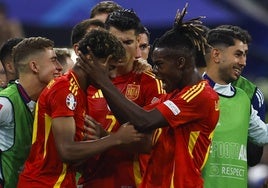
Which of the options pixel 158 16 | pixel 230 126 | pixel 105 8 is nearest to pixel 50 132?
pixel 230 126

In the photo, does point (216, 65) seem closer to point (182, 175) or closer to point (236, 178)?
point (236, 178)

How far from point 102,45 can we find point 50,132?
2.62ft

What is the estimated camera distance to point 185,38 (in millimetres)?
8094

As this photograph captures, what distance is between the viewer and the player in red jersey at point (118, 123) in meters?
8.57

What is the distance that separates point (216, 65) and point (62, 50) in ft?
4.90

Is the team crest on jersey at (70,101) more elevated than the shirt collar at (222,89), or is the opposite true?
the team crest on jersey at (70,101)

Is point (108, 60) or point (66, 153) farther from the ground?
point (108, 60)

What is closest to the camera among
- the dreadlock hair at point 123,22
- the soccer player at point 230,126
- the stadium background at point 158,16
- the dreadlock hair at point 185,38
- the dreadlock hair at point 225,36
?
the dreadlock hair at point 185,38

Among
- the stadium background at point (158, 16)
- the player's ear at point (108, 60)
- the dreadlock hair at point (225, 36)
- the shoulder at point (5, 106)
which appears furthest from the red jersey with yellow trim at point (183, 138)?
the stadium background at point (158, 16)

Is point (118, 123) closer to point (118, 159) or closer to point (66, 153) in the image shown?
point (118, 159)

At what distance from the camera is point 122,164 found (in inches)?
338

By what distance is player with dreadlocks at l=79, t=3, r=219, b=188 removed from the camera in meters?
7.81

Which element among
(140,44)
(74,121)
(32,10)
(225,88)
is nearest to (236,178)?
(225,88)

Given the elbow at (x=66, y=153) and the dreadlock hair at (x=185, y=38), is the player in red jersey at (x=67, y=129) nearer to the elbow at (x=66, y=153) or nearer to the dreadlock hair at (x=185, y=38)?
the elbow at (x=66, y=153)
